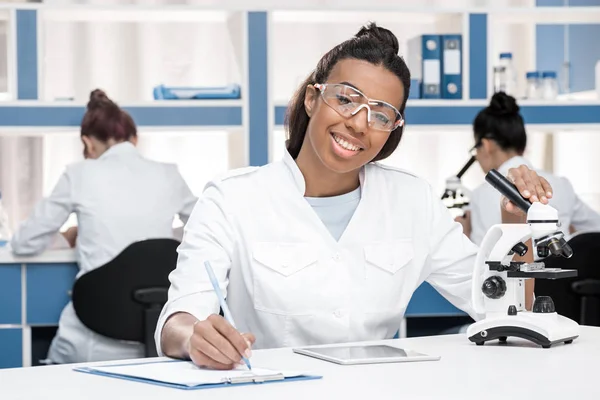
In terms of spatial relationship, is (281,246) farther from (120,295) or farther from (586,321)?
(586,321)

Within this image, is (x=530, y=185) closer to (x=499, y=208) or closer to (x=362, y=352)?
(x=362, y=352)

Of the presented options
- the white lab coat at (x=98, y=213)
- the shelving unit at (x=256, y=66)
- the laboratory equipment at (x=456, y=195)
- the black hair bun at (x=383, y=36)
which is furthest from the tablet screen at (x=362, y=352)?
the laboratory equipment at (x=456, y=195)

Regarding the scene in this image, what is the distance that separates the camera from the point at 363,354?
1.54 meters

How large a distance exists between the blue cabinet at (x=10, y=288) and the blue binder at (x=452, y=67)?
1.85 m

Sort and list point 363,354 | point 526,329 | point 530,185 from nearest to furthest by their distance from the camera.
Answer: point 363,354
point 526,329
point 530,185

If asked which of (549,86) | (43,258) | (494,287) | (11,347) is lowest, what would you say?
(11,347)

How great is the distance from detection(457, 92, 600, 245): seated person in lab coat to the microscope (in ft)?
5.63

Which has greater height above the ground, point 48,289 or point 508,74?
point 508,74

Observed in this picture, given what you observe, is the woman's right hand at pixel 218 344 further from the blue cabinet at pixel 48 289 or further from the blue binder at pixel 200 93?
the blue binder at pixel 200 93

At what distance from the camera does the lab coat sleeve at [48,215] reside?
11.1 feet

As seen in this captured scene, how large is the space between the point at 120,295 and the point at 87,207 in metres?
0.40

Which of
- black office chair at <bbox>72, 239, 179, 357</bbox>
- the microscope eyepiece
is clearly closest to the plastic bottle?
black office chair at <bbox>72, 239, 179, 357</bbox>

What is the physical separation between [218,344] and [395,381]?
257mm

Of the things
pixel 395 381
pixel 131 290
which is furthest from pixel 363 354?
pixel 131 290
